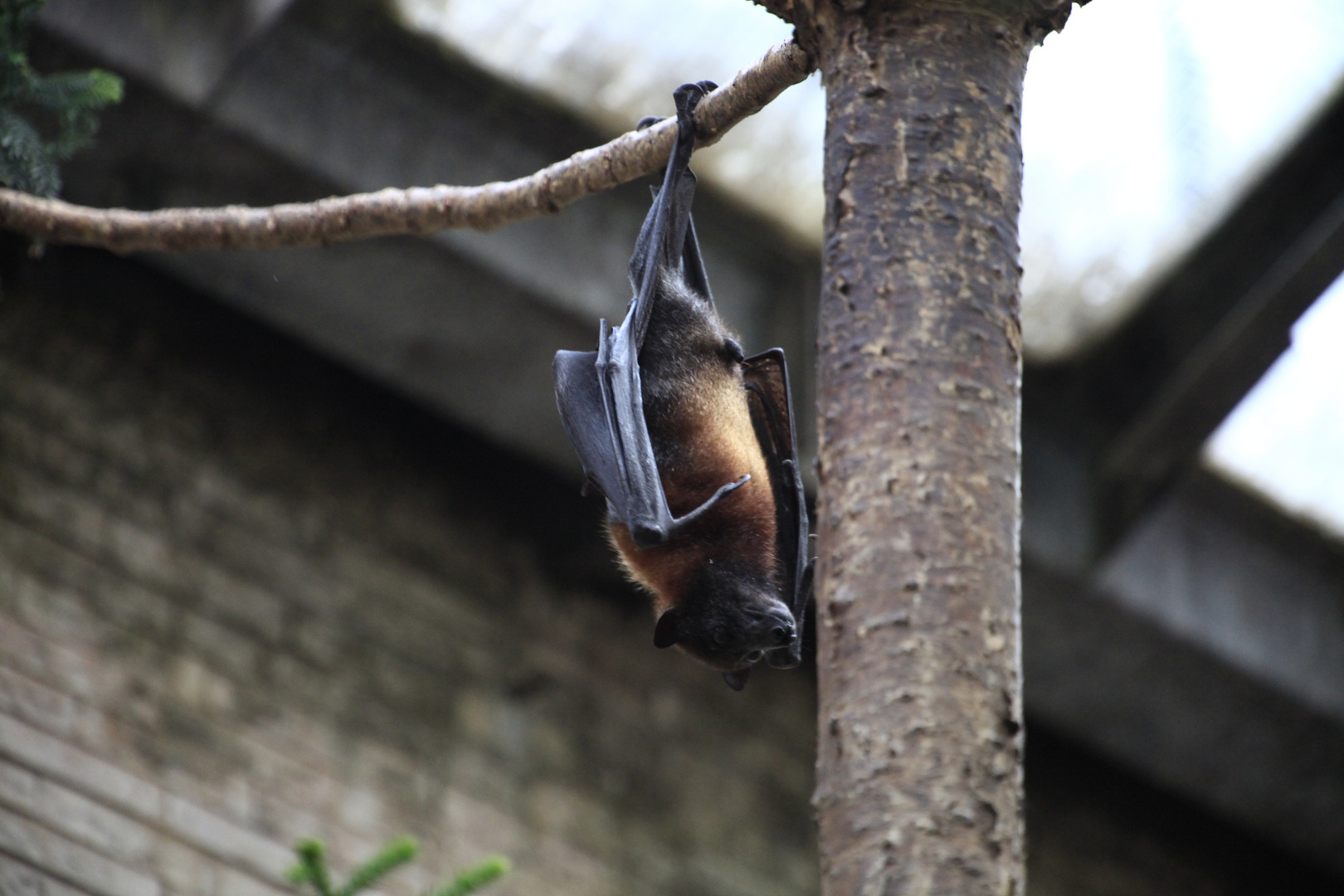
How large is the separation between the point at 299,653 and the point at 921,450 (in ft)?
18.0

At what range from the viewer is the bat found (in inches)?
122

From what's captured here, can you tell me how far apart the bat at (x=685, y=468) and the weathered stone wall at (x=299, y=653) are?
11.2 feet

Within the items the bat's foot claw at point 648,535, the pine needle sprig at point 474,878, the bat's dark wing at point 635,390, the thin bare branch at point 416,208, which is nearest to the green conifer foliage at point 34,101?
the thin bare branch at point 416,208

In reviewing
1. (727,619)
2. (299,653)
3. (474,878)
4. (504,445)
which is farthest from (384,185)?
(474,878)

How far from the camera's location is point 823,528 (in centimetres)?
197

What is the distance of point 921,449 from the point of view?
1900 millimetres

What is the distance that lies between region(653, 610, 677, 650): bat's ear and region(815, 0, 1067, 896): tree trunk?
1257 mm

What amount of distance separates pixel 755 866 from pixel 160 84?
5124mm

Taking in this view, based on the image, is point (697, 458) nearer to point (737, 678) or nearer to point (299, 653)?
point (737, 678)

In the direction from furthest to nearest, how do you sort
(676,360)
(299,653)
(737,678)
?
(299,653)
(676,360)
(737,678)

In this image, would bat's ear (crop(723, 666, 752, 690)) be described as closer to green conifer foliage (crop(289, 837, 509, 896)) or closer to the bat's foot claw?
the bat's foot claw

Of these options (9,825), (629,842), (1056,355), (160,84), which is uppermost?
(1056,355)

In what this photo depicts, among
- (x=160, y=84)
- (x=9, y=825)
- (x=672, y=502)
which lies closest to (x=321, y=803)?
(x=9, y=825)

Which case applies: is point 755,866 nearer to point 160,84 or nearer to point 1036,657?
point 1036,657
